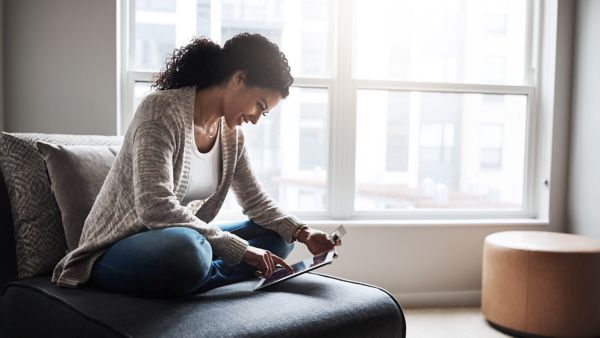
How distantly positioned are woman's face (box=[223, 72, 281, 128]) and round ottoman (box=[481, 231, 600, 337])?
1325 millimetres

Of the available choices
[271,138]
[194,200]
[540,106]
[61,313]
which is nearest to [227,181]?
[194,200]

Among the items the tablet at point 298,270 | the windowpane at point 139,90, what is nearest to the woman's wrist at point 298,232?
the tablet at point 298,270

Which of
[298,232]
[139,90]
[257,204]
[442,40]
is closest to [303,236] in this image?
[298,232]

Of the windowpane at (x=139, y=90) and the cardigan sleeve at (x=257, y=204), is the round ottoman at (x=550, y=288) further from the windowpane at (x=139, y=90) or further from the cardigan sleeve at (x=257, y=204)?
the windowpane at (x=139, y=90)

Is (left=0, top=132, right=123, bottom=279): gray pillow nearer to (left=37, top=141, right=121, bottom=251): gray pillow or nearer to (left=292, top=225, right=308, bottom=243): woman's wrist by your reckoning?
(left=37, top=141, right=121, bottom=251): gray pillow

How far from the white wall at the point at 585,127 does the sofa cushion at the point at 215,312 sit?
1733 mm

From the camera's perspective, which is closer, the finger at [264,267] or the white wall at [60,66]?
the finger at [264,267]

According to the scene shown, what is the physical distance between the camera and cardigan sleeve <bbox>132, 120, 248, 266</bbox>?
132 cm

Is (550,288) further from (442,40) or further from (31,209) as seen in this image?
(31,209)

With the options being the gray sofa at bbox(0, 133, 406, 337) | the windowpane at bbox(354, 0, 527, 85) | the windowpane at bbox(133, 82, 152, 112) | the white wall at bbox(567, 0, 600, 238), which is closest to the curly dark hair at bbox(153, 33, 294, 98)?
the gray sofa at bbox(0, 133, 406, 337)

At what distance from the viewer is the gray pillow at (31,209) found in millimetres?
1518

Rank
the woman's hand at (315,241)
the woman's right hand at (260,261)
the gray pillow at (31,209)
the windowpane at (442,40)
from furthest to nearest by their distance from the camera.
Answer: the windowpane at (442,40), the woman's hand at (315,241), the gray pillow at (31,209), the woman's right hand at (260,261)

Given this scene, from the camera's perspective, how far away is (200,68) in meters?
1.62

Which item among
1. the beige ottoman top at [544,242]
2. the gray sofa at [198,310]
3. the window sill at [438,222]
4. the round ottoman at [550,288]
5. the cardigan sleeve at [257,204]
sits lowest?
the round ottoman at [550,288]
